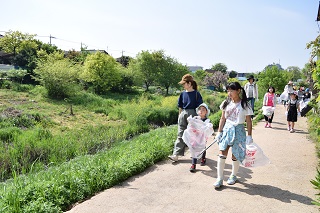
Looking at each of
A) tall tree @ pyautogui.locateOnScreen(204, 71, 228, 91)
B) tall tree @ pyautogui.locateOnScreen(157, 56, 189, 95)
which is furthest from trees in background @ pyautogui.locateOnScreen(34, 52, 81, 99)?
tall tree @ pyautogui.locateOnScreen(204, 71, 228, 91)

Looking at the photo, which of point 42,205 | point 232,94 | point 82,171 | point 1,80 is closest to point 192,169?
point 232,94

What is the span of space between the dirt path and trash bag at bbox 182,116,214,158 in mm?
420

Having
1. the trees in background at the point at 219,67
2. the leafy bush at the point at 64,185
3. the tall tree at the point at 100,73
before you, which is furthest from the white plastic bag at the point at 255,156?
the trees in background at the point at 219,67

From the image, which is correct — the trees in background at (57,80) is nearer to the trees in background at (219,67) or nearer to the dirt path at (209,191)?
the dirt path at (209,191)

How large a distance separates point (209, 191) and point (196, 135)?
1.21 meters

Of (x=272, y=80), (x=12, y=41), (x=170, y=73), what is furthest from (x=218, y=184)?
(x=12, y=41)

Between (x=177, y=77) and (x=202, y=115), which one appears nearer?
(x=202, y=115)

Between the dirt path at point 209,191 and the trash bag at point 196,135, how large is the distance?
1.38 ft

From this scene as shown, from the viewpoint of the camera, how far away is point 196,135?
507 cm

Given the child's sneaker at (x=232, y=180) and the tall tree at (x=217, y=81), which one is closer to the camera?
the child's sneaker at (x=232, y=180)

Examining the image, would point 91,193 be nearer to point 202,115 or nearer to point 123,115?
point 202,115

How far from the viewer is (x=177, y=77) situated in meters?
32.4

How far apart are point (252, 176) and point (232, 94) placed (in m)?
1.60

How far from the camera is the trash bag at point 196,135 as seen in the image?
197 inches
